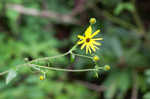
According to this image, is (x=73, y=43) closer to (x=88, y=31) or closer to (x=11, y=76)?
(x=88, y=31)

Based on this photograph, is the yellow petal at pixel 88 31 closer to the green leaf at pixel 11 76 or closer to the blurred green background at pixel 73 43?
the green leaf at pixel 11 76

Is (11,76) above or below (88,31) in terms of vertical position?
below

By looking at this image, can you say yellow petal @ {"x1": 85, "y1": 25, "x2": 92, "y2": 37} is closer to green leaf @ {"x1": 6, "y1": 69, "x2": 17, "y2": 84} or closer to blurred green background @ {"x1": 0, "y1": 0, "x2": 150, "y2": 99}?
green leaf @ {"x1": 6, "y1": 69, "x2": 17, "y2": 84}

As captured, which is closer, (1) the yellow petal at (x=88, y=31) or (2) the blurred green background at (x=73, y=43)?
(1) the yellow petal at (x=88, y=31)

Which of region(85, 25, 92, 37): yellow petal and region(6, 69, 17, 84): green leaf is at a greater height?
region(85, 25, 92, 37): yellow petal

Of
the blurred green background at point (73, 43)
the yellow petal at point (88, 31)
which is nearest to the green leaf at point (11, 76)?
the yellow petal at point (88, 31)

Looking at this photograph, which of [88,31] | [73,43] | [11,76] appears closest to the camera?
[11,76]

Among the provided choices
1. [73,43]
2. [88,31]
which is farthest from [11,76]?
[73,43]

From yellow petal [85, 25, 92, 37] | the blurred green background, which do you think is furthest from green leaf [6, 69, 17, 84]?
the blurred green background

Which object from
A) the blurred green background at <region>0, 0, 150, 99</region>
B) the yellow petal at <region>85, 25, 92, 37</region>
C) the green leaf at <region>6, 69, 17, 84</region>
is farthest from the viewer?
the blurred green background at <region>0, 0, 150, 99</region>
